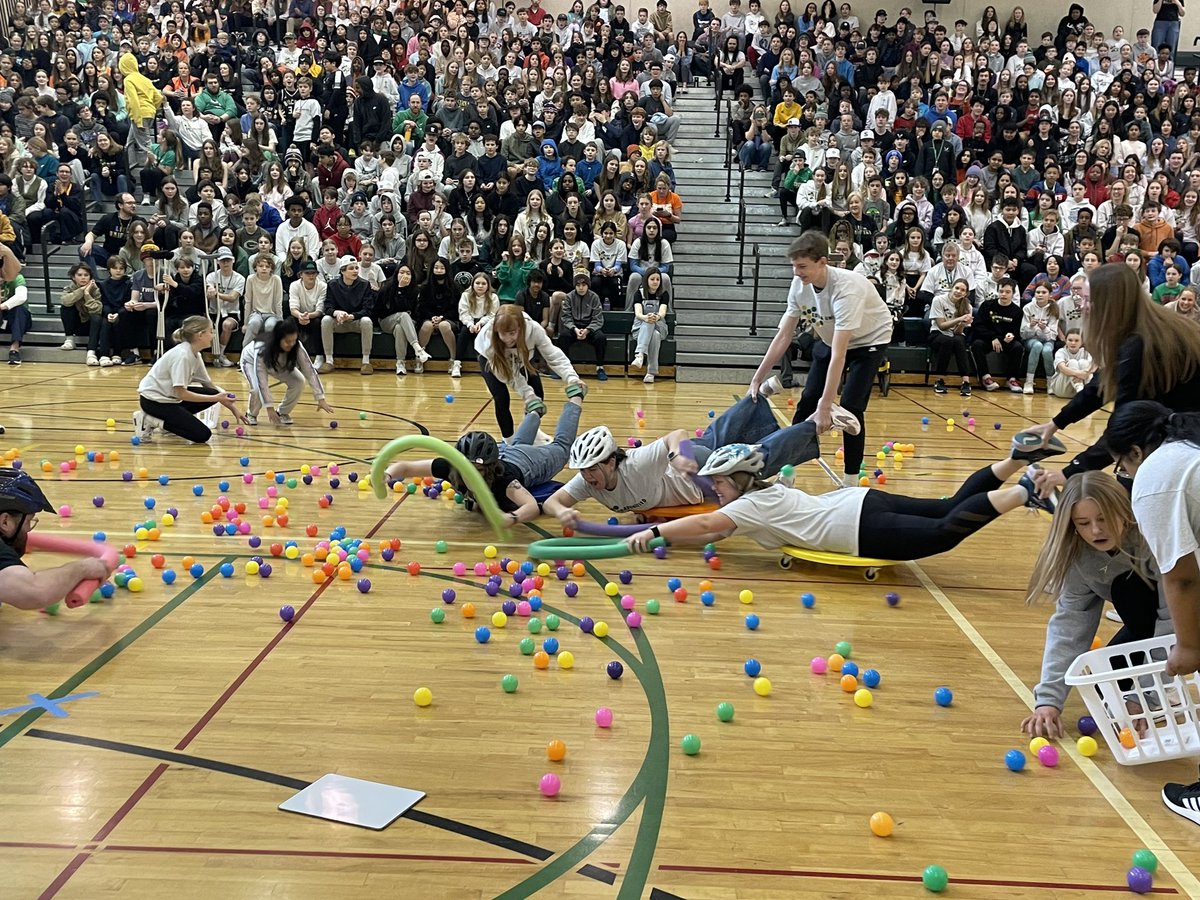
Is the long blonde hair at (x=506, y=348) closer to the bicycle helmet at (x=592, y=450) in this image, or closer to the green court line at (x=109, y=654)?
the bicycle helmet at (x=592, y=450)

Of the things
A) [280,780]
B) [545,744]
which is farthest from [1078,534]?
[280,780]

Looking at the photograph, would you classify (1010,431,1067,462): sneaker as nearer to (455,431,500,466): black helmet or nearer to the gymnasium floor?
the gymnasium floor

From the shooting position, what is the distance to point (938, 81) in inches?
712

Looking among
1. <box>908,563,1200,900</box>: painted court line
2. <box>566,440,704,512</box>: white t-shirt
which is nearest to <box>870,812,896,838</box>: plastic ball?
<box>908,563,1200,900</box>: painted court line

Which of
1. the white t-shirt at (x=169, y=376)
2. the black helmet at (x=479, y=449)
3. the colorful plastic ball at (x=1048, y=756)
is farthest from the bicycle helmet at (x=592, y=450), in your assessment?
the white t-shirt at (x=169, y=376)

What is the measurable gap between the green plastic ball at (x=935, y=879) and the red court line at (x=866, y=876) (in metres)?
0.05

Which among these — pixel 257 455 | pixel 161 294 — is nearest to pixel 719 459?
pixel 257 455

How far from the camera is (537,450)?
21.0ft

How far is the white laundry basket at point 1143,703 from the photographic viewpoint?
3.39 meters

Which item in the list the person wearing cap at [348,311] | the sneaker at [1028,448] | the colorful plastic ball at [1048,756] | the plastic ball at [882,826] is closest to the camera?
the plastic ball at [882,826]

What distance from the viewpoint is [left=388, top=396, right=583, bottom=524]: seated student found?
19.6 ft

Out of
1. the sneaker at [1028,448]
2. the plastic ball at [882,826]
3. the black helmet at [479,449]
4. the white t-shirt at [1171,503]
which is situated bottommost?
the plastic ball at [882,826]

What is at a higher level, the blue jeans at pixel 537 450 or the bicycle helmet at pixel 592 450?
the bicycle helmet at pixel 592 450

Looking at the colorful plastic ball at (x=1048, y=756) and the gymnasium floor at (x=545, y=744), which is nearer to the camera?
the gymnasium floor at (x=545, y=744)
